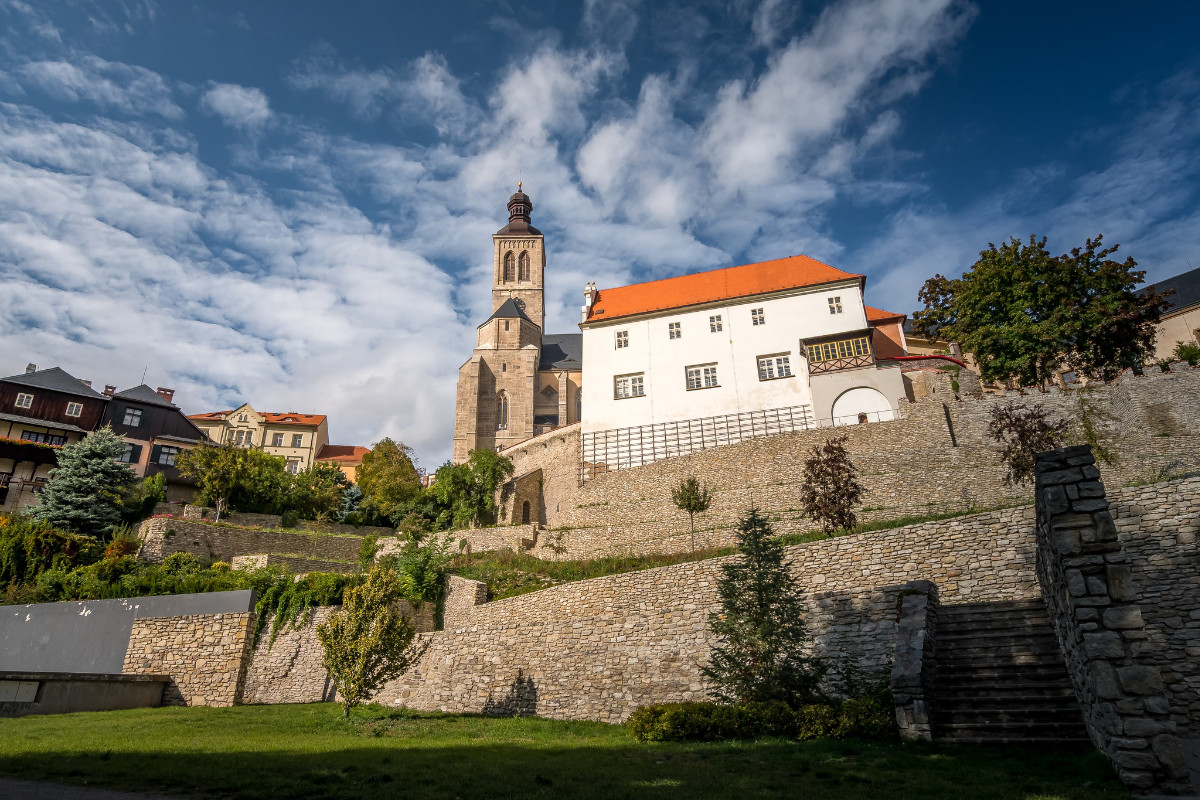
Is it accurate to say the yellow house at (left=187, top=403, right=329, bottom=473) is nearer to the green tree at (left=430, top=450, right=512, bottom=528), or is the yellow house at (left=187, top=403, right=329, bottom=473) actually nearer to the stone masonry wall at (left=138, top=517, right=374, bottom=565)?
the green tree at (left=430, top=450, right=512, bottom=528)

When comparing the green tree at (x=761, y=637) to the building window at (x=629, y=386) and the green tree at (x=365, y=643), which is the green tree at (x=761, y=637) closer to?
the green tree at (x=365, y=643)

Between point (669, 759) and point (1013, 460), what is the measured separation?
16.0 metres

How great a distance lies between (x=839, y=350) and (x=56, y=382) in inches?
1903

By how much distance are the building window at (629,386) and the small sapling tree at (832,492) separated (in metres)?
17.5

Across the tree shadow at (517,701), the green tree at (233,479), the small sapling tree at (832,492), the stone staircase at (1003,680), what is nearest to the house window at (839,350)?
the small sapling tree at (832,492)

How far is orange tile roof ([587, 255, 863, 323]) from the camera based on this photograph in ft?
129

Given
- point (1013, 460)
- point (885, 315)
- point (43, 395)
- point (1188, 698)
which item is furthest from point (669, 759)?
point (43, 395)

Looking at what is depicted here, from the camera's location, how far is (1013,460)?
20.7 meters

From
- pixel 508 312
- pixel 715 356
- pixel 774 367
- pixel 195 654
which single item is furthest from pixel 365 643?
pixel 508 312

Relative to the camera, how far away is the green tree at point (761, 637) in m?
12.3

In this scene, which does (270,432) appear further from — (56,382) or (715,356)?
(715,356)

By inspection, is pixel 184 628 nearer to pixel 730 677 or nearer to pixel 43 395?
pixel 730 677

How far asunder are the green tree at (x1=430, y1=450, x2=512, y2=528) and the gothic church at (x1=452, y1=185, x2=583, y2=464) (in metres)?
13.5

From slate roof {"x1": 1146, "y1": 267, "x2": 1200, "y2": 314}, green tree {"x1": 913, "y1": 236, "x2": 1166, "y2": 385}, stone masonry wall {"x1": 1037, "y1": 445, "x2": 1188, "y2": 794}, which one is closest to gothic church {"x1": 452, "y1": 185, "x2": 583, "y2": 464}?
green tree {"x1": 913, "y1": 236, "x2": 1166, "y2": 385}
